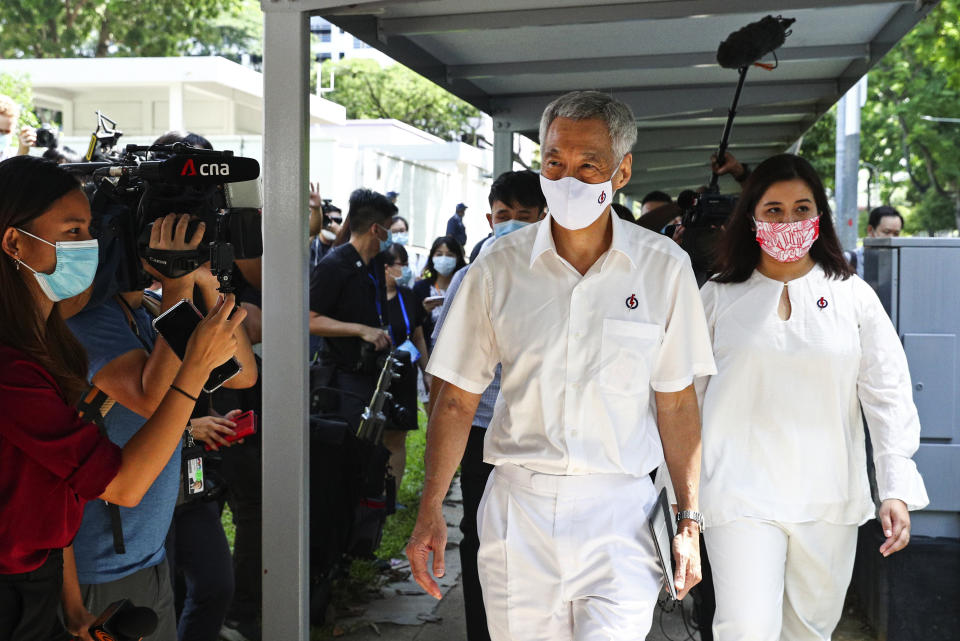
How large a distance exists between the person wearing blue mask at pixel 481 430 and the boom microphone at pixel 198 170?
1.54 m

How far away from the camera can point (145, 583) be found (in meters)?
3.44

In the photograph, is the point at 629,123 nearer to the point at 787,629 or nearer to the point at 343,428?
the point at 787,629

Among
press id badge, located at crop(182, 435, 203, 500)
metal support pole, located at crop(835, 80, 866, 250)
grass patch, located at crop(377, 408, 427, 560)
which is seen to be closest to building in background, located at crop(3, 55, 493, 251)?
metal support pole, located at crop(835, 80, 866, 250)

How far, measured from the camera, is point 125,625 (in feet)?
9.44

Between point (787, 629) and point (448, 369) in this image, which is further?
point (787, 629)

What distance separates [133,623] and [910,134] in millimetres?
36944

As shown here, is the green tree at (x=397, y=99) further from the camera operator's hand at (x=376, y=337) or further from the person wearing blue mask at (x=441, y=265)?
the camera operator's hand at (x=376, y=337)

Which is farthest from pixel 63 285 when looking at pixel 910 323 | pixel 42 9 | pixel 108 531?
pixel 42 9

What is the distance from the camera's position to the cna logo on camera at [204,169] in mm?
3291

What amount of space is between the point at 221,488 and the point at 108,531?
50.5 inches

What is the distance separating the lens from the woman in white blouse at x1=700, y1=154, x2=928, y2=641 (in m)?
3.97

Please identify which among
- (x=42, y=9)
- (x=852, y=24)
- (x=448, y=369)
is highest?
(x=42, y=9)

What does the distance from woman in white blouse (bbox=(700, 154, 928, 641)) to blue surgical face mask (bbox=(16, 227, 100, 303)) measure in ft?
7.29

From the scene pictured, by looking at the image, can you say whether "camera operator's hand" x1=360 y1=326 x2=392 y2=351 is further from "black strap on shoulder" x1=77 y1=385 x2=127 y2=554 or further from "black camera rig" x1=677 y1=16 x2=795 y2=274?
"black strap on shoulder" x1=77 y1=385 x2=127 y2=554
